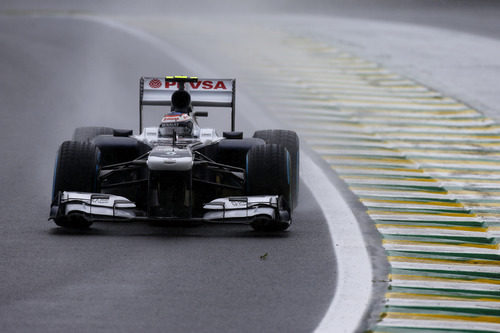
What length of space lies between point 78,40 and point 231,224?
2117 centimetres

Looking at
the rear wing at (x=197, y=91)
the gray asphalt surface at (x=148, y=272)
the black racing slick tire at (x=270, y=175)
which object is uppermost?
the rear wing at (x=197, y=91)

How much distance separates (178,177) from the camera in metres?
10.5

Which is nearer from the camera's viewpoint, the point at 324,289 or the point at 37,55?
the point at 324,289

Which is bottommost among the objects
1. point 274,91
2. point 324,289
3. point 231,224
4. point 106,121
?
point 324,289

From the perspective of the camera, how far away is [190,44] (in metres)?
29.8

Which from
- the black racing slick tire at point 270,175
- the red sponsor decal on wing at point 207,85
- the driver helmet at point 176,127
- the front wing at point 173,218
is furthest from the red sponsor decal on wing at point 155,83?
the front wing at point 173,218

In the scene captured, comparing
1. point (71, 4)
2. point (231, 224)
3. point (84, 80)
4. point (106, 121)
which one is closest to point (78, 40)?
point (84, 80)

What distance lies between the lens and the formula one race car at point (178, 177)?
10500 millimetres

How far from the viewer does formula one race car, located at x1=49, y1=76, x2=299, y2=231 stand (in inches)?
413

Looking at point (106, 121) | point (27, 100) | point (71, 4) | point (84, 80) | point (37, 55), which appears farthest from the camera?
point (71, 4)

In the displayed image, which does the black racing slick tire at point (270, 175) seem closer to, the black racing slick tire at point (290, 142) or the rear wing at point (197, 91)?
the black racing slick tire at point (290, 142)

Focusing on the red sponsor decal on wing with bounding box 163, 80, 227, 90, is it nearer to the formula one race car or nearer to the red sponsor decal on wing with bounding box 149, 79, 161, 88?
the red sponsor decal on wing with bounding box 149, 79, 161, 88

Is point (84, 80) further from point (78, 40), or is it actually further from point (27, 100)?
point (78, 40)

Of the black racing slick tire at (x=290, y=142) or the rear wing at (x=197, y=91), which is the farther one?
→ the rear wing at (x=197, y=91)
